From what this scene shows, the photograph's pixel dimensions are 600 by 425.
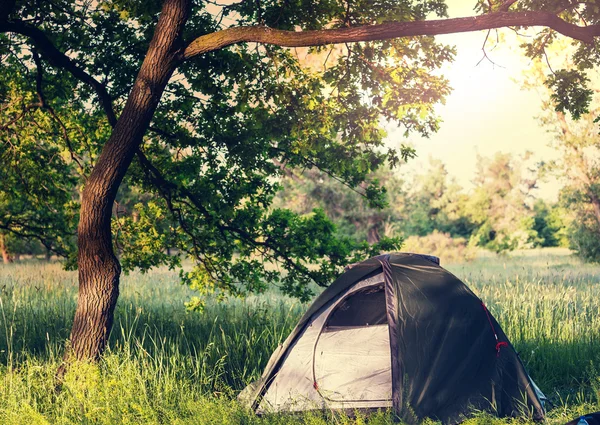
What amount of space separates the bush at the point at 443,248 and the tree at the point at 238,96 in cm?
2312

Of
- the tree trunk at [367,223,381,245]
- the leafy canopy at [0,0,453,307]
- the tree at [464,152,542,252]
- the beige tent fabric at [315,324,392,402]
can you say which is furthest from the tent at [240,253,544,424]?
the tree at [464,152,542,252]

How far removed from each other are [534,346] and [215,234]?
4856mm

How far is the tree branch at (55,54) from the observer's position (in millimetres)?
7617

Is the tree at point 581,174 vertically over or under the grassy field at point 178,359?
over

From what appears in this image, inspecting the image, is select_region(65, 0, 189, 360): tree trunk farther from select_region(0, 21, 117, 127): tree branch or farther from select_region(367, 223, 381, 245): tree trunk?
select_region(367, 223, 381, 245): tree trunk

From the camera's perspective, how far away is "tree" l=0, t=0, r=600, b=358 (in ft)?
25.7

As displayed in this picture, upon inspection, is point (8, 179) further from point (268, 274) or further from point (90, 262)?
point (268, 274)

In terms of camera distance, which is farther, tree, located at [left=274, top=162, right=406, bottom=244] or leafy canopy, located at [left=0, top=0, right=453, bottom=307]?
tree, located at [left=274, top=162, right=406, bottom=244]

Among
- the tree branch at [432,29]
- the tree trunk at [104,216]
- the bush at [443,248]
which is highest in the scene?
the tree branch at [432,29]

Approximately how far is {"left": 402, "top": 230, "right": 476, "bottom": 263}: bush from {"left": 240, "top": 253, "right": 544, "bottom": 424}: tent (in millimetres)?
24600

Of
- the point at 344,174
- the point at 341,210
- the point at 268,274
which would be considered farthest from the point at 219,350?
the point at 341,210

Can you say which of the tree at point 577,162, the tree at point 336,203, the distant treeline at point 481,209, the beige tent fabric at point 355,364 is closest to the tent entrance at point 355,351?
the beige tent fabric at point 355,364

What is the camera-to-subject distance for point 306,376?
676 cm

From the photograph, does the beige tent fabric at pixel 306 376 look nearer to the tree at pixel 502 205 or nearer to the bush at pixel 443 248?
the bush at pixel 443 248
